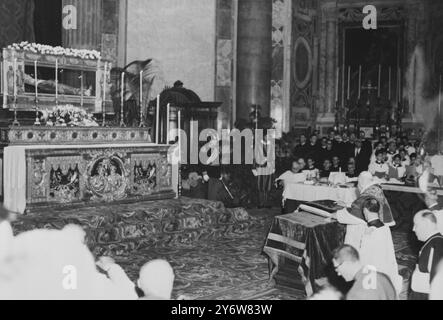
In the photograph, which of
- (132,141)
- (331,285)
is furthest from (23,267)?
(132,141)

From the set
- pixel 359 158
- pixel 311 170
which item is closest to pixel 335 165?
pixel 311 170

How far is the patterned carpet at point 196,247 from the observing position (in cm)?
764

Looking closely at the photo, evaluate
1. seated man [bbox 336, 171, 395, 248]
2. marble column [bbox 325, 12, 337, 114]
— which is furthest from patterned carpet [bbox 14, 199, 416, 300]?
marble column [bbox 325, 12, 337, 114]

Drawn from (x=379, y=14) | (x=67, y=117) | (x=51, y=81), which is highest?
(x=379, y=14)

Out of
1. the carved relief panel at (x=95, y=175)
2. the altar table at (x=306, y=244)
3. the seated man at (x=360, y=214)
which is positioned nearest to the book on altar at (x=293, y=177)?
the carved relief panel at (x=95, y=175)

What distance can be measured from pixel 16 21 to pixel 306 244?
30.5ft

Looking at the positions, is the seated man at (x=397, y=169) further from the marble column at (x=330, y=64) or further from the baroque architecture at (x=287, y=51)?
the marble column at (x=330, y=64)

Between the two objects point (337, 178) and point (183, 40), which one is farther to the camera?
point (183, 40)

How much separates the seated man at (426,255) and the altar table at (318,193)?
4998 millimetres

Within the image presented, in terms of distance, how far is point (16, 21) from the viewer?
45.6 ft

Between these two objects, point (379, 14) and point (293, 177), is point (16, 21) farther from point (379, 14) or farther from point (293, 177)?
point (379, 14)

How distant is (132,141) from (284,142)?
683cm

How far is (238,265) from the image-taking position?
345 inches
